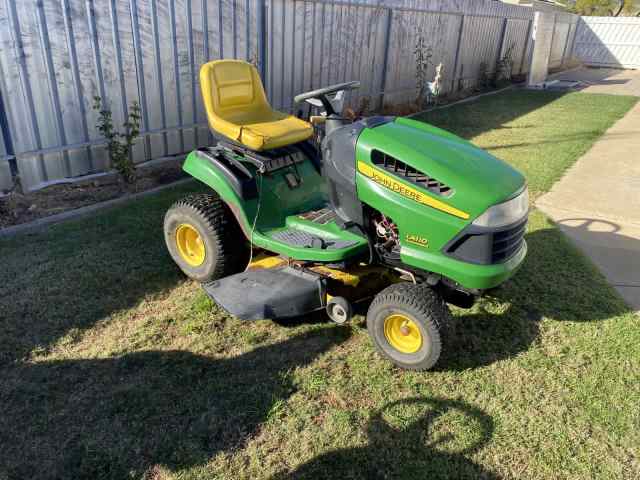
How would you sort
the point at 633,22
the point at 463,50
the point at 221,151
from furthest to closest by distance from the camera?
the point at 633,22 < the point at 463,50 < the point at 221,151

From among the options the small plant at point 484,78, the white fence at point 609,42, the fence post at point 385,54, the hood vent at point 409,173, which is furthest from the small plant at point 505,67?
the hood vent at point 409,173

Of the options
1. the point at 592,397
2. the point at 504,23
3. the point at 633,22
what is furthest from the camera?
the point at 633,22

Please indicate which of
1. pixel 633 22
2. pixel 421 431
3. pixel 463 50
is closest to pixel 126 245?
pixel 421 431

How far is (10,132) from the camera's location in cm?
471

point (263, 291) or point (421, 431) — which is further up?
point (263, 291)

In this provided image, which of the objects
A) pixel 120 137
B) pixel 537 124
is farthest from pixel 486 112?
pixel 120 137

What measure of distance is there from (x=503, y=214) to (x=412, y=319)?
0.70m

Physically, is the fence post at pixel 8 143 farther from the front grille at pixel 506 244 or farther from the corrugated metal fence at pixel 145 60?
the front grille at pixel 506 244

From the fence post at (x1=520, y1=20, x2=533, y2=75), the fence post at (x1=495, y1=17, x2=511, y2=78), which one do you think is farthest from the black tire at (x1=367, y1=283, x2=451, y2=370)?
the fence post at (x1=520, y1=20, x2=533, y2=75)

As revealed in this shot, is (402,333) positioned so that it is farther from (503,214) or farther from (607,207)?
(607,207)

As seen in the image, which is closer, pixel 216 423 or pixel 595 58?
pixel 216 423

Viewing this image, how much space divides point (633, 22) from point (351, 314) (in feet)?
82.1

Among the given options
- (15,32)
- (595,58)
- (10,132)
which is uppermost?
(15,32)

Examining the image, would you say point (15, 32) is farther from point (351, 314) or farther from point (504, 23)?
point (504, 23)
